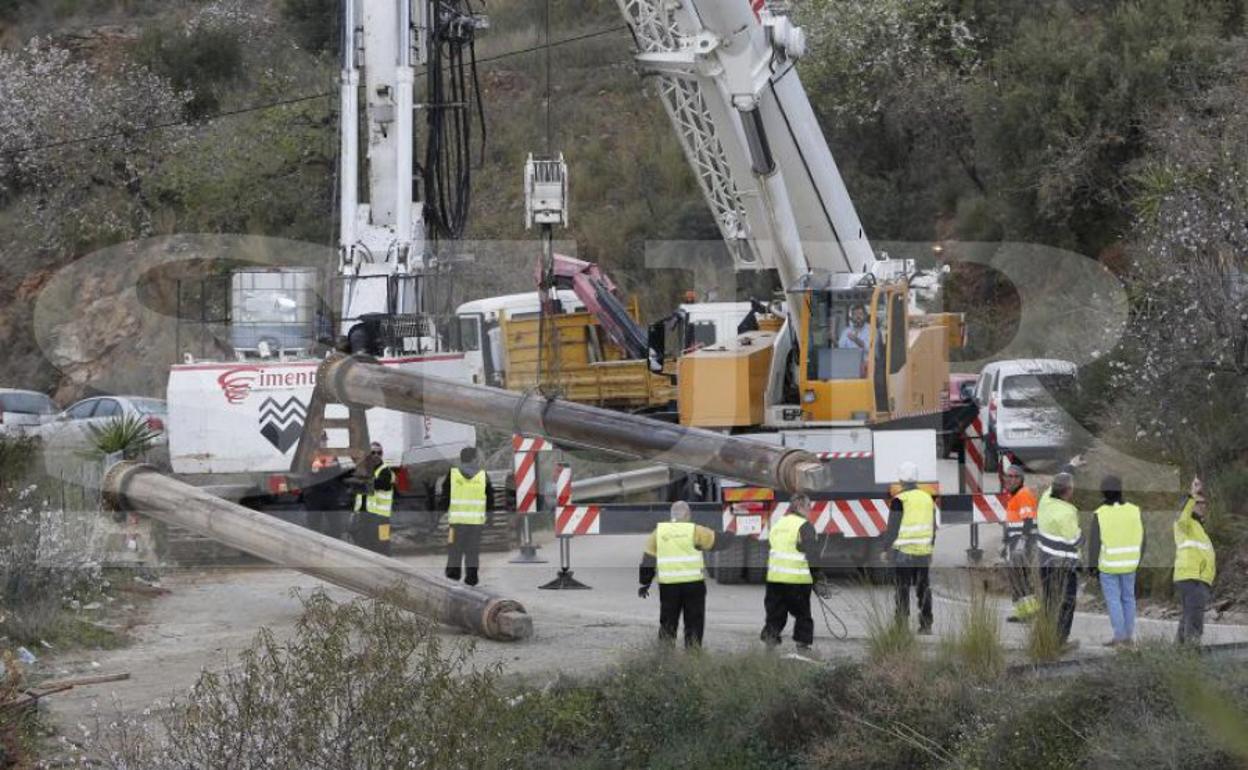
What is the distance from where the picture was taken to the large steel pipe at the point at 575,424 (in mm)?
15109

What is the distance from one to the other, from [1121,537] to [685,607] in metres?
3.23

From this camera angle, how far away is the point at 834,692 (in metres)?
11.6

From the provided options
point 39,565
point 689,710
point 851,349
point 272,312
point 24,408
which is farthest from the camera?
point 24,408

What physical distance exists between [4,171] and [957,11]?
21429 millimetres

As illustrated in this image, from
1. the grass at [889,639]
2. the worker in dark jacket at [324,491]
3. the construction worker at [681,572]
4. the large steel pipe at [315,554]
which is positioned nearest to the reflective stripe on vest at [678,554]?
the construction worker at [681,572]

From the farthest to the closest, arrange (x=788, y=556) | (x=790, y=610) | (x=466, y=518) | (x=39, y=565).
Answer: (x=466, y=518)
(x=39, y=565)
(x=790, y=610)
(x=788, y=556)

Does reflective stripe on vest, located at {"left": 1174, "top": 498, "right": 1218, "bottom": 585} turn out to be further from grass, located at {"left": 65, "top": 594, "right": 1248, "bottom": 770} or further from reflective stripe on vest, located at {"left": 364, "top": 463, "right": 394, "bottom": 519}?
reflective stripe on vest, located at {"left": 364, "top": 463, "right": 394, "bottom": 519}

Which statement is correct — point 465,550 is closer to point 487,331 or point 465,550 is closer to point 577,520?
point 577,520

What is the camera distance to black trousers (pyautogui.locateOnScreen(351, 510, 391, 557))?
17.8 meters

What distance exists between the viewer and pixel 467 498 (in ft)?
54.5

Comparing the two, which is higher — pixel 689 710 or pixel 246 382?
pixel 246 382

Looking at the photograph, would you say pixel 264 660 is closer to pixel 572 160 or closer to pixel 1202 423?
pixel 1202 423

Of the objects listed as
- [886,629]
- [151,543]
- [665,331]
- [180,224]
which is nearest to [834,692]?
[886,629]

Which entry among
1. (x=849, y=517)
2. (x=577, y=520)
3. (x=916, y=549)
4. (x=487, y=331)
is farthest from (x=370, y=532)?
(x=487, y=331)
